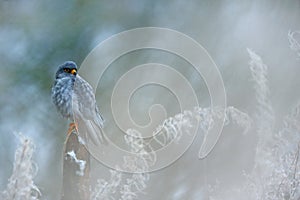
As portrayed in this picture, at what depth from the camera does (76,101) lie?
208 cm

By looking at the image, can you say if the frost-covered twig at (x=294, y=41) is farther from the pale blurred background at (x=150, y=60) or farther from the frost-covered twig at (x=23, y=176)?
the frost-covered twig at (x=23, y=176)

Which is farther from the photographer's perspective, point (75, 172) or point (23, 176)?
point (23, 176)

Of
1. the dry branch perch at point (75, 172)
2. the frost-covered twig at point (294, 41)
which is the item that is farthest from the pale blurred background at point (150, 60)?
the dry branch perch at point (75, 172)

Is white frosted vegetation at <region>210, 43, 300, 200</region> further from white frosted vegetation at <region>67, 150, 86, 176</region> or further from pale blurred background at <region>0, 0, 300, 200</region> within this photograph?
white frosted vegetation at <region>67, 150, 86, 176</region>

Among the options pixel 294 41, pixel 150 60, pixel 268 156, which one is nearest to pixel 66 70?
pixel 150 60

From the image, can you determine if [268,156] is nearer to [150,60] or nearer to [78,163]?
[150,60]

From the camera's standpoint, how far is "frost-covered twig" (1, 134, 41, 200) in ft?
6.56

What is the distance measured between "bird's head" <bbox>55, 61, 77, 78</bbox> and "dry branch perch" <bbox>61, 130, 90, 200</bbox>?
281 mm

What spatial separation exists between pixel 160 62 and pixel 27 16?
0.59 metres

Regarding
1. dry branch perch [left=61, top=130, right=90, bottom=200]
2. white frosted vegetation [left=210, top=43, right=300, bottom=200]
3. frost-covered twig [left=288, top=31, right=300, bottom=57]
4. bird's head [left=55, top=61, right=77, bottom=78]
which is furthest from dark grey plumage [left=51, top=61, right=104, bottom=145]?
frost-covered twig [left=288, top=31, right=300, bottom=57]

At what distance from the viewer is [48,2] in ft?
7.04

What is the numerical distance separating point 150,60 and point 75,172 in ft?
2.02

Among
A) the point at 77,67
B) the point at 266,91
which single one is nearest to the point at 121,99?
the point at 77,67

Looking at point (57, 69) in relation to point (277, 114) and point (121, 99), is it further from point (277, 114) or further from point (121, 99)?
point (277, 114)
